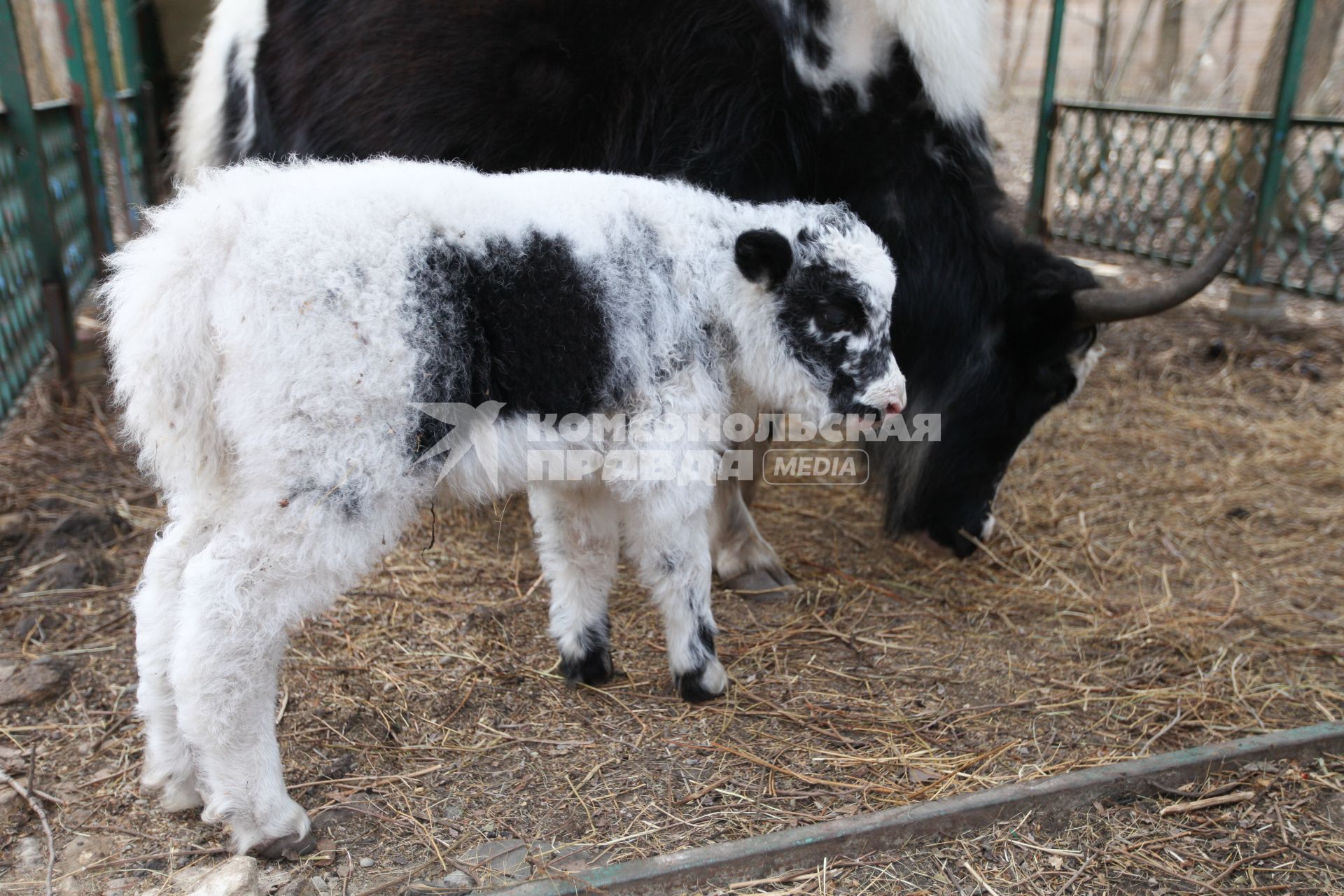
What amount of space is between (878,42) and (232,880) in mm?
2718

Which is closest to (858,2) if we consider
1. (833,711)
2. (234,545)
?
(833,711)

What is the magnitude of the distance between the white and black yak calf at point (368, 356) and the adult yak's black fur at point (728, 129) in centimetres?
64

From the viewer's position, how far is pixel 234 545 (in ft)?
6.36

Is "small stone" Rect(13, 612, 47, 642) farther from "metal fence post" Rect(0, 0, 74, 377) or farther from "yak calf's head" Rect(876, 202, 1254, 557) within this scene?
"yak calf's head" Rect(876, 202, 1254, 557)

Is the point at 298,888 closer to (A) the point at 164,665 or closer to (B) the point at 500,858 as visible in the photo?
(B) the point at 500,858

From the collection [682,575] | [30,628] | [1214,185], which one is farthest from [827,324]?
[1214,185]

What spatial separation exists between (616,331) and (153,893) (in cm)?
Answer: 146

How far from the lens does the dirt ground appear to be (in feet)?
7.27

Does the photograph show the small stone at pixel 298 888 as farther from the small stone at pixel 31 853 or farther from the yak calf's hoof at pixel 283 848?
the small stone at pixel 31 853

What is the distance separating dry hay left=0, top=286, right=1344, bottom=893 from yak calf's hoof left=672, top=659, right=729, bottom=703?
0.05m

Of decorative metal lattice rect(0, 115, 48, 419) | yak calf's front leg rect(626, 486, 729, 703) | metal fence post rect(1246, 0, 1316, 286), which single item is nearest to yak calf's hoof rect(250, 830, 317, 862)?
yak calf's front leg rect(626, 486, 729, 703)

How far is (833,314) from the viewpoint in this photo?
93.3 inches

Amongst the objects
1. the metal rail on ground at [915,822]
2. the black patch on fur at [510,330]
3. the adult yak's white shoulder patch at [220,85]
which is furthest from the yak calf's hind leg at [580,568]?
the adult yak's white shoulder patch at [220,85]

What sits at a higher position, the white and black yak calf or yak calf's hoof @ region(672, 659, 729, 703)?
the white and black yak calf
